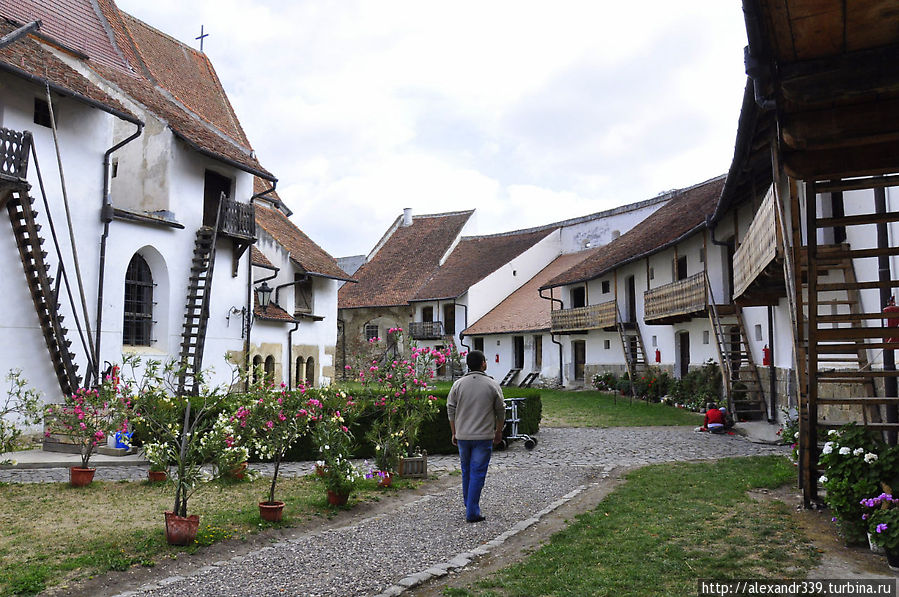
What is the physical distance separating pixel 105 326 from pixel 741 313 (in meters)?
16.2

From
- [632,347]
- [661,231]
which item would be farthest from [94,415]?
[632,347]

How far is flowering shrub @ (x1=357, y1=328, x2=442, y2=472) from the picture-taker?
9.55m

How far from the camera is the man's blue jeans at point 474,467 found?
6.98 m

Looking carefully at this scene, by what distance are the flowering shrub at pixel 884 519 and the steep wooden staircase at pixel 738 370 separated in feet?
39.3

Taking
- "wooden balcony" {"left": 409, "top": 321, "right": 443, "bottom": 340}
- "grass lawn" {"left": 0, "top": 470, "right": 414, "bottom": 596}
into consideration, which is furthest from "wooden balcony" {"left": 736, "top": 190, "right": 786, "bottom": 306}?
"wooden balcony" {"left": 409, "top": 321, "right": 443, "bottom": 340}

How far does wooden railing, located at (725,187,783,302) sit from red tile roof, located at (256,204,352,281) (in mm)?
15470

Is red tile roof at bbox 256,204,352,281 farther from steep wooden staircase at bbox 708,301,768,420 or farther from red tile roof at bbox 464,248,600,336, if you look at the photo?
steep wooden staircase at bbox 708,301,768,420

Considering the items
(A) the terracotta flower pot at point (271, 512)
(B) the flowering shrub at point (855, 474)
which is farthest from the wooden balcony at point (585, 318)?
(A) the terracotta flower pot at point (271, 512)

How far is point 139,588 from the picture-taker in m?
4.86

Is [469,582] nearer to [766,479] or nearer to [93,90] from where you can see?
[766,479]

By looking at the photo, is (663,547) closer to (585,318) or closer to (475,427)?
(475,427)

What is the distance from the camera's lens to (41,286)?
13.1 metres

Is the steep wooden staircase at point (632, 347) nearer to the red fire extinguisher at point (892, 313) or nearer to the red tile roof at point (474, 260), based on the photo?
the red tile roof at point (474, 260)

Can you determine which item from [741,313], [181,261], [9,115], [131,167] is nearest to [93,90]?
[9,115]
